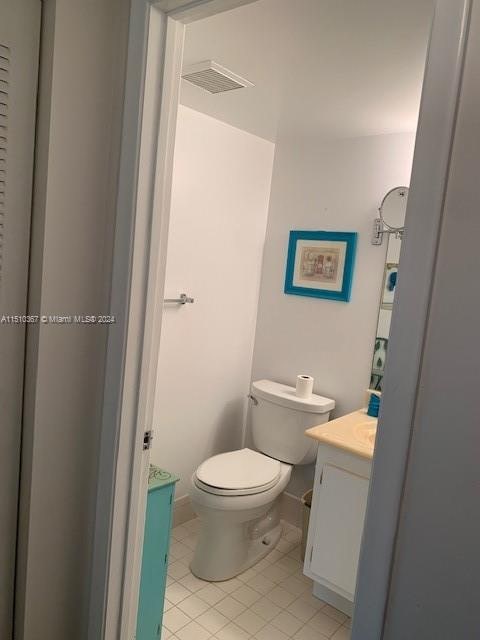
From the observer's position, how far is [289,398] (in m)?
2.58

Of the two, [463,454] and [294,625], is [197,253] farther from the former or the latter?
[463,454]

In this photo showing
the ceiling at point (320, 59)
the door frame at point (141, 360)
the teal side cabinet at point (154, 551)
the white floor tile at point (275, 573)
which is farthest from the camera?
the white floor tile at point (275, 573)

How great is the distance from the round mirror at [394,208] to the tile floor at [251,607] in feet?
5.82

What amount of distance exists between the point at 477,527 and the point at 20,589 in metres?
1.15

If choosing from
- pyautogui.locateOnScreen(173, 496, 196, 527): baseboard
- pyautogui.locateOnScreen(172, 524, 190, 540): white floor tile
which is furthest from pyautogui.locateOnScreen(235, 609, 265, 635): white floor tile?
pyautogui.locateOnScreen(173, 496, 196, 527): baseboard

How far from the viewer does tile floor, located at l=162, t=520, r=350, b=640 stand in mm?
2018

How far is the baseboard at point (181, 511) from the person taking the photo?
8.98 feet

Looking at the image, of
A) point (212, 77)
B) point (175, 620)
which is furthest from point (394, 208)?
point (175, 620)

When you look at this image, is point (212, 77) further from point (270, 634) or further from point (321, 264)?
point (270, 634)

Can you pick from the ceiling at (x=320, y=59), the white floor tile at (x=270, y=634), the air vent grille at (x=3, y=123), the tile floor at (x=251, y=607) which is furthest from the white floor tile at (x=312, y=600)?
the ceiling at (x=320, y=59)

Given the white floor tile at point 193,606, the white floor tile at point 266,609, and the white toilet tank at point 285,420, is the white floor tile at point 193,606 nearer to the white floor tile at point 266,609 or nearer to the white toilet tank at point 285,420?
the white floor tile at point 266,609

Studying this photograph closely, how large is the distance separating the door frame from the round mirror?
142cm

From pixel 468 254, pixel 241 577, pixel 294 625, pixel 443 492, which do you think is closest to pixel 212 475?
pixel 241 577

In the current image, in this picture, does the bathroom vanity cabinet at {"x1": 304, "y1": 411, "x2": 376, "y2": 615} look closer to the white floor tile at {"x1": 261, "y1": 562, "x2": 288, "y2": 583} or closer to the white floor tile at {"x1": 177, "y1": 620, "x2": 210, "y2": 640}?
the white floor tile at {"x1": 261, "y1": 562, "x2": 288, "y2": 583}
